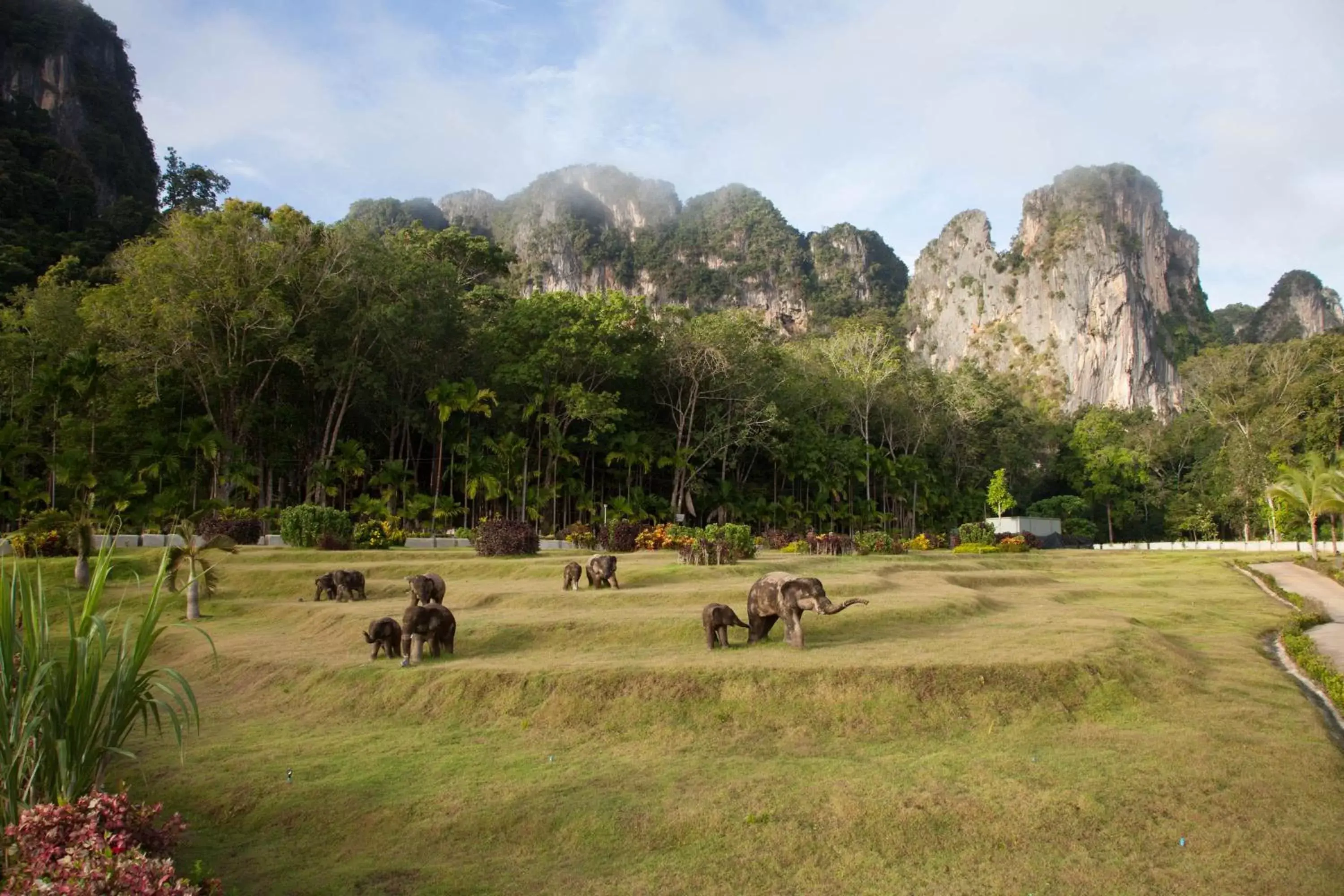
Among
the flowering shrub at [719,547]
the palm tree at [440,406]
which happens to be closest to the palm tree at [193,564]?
the flowering shrub at [719,547]

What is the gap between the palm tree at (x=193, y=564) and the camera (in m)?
17.2

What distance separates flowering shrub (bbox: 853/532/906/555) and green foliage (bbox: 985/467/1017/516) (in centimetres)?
2361

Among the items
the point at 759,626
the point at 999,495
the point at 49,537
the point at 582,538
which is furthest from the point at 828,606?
the point at 999,495

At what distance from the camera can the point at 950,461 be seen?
191 feet

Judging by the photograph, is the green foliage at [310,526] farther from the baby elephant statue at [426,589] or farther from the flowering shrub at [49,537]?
the baby elephant statue at [426,589]

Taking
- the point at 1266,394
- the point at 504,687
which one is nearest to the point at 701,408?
the point at 504,687

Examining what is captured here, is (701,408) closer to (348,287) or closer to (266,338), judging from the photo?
(348,287)

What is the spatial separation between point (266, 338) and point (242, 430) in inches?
144

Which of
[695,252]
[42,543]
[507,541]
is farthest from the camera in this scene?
[695,252]

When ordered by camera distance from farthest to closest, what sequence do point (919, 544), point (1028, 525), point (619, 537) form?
point (1028, 525)
point (919, 544)
point (619, 537)

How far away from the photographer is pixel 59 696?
5.05 m

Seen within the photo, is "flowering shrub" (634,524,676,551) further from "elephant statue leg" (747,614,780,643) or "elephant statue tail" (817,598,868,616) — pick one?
"elephant statue tail" (817,598,868,616)

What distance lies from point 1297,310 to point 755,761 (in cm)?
12900

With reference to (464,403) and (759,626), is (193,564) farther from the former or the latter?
(464,403)
